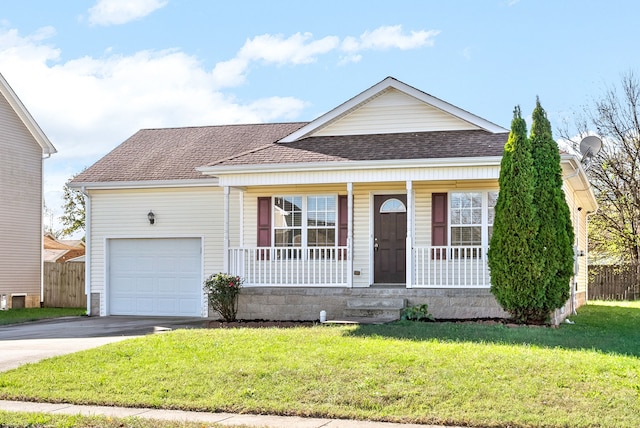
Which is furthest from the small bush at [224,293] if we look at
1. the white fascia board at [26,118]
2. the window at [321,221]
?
the white fascia board at [26,118]

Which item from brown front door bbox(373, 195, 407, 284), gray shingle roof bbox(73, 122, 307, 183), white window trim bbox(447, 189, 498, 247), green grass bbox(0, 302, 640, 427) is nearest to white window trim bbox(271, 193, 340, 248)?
brown front door bbox(373, 195, 407, 284)

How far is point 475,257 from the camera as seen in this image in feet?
59.4

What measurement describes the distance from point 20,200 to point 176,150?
697 cm

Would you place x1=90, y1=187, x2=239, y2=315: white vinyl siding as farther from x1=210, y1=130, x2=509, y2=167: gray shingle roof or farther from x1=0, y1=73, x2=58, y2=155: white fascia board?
x1=0, y1=73, x2=58, y2=155: white fascia board

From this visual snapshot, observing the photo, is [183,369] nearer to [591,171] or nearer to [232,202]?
[232,202]

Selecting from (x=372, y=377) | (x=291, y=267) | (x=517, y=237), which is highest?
(x=517, y=237)

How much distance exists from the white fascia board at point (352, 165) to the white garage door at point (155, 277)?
10.1ft

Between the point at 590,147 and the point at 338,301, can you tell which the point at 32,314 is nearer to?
the point at 338,301

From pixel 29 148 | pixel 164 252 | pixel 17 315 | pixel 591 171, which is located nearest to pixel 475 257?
pixel 164 252

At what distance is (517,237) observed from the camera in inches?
578

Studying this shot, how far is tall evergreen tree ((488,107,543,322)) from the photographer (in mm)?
14570

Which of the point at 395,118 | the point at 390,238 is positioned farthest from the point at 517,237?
the point at 395,118

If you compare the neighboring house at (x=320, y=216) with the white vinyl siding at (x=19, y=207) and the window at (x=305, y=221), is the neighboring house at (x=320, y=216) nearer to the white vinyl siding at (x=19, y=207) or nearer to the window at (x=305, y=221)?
the window at (x=305, y=221)

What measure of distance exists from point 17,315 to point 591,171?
2370 cm
